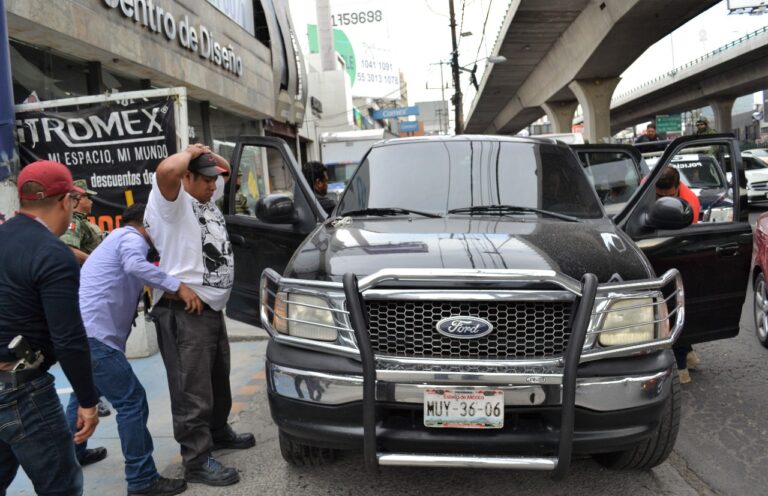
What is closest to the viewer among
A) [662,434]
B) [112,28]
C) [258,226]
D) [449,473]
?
[662,434]

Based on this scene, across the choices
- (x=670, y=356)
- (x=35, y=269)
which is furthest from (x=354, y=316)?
(x=670, y=356)

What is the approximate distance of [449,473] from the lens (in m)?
3.66

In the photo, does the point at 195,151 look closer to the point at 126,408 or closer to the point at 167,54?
the point at 126,408

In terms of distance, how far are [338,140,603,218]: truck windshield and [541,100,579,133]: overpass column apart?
39.2 meters

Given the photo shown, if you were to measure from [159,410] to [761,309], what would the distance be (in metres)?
5.43

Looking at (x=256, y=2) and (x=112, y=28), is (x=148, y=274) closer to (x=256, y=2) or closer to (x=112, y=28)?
(x=112, y=28)

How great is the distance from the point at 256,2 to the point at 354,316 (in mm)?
21261

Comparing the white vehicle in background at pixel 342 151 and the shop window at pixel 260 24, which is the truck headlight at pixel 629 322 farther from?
the white vehicle in background at pixel 342 151

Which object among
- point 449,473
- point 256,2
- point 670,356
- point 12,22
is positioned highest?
point 256,2

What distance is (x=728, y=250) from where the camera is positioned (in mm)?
4312

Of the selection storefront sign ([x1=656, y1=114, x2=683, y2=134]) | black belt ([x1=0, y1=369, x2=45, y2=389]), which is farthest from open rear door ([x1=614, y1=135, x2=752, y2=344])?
storefront sign ([x1=656, y1=114, x2=683, y2=134])

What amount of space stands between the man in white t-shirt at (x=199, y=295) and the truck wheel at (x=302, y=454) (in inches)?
14.0

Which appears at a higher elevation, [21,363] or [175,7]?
[175,7]

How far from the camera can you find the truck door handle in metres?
4.30
